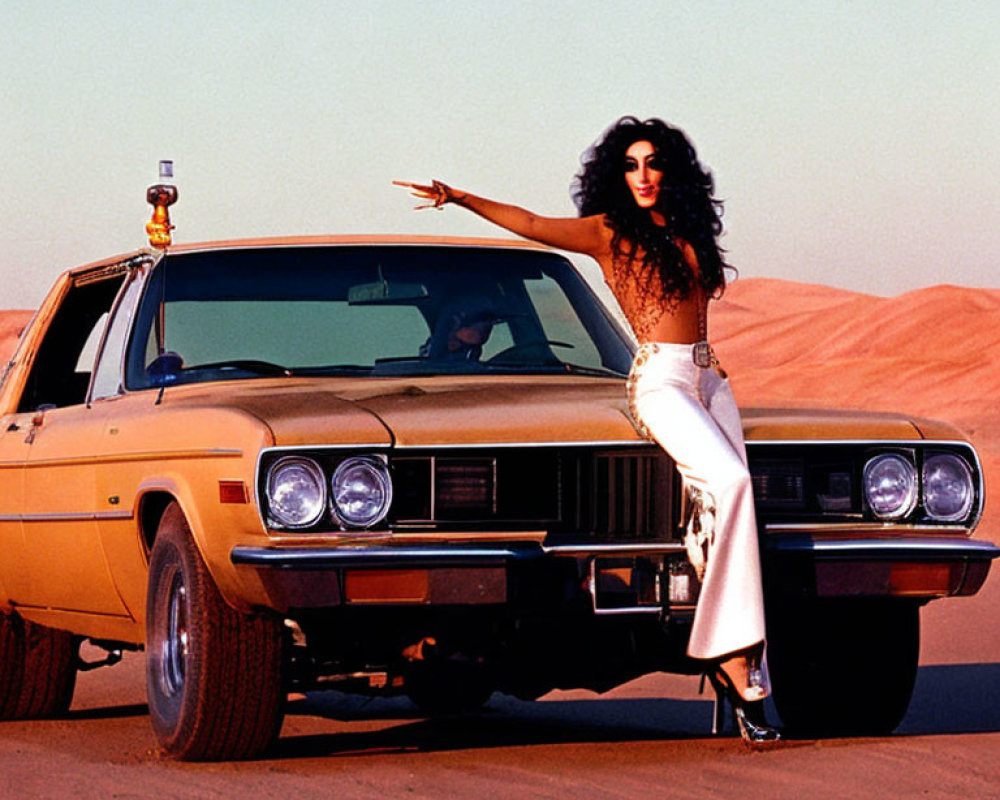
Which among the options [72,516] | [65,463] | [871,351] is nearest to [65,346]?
[65,463]

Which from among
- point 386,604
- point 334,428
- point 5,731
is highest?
point 334,428

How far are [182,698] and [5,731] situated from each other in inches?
81.6

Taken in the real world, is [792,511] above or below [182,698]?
above

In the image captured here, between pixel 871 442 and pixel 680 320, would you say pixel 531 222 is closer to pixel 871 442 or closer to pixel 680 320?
pixel 680 320

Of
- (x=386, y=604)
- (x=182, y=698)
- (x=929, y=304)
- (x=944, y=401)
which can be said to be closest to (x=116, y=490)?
(x=182, y=698)

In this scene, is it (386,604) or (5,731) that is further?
(5,731)

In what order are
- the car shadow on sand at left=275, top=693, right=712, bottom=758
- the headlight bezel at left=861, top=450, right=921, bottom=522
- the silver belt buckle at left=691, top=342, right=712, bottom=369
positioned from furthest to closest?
1. the car shadow on sand at left=275, top=693, right=712, bottom=758
2. the headlight bezel at left=861, top=450, right=921, bottom=522
3. the silver belt buckle at left=691, top=342, right=712, bottom=369

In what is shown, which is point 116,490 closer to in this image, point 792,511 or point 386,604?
point 386,604

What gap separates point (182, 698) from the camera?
7.27m

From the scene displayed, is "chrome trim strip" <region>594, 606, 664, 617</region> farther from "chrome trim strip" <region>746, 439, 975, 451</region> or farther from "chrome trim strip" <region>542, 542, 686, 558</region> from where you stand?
"chrome trim strip" <region>746, 439, 975, 451</region>

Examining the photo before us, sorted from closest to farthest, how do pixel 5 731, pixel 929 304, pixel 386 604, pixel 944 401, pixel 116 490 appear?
pixel 386 604 → pixel 116 490 → pixel 5 731 → pixel 944 401 → pixel 929 304

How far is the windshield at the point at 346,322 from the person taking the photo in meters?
8.29

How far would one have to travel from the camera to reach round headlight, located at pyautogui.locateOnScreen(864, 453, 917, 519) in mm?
7289

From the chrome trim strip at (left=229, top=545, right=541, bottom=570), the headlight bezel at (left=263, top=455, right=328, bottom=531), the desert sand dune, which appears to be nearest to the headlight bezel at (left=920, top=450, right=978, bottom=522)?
the chrome trim strip at (left=229, top=545, right=541, bottom=570)
